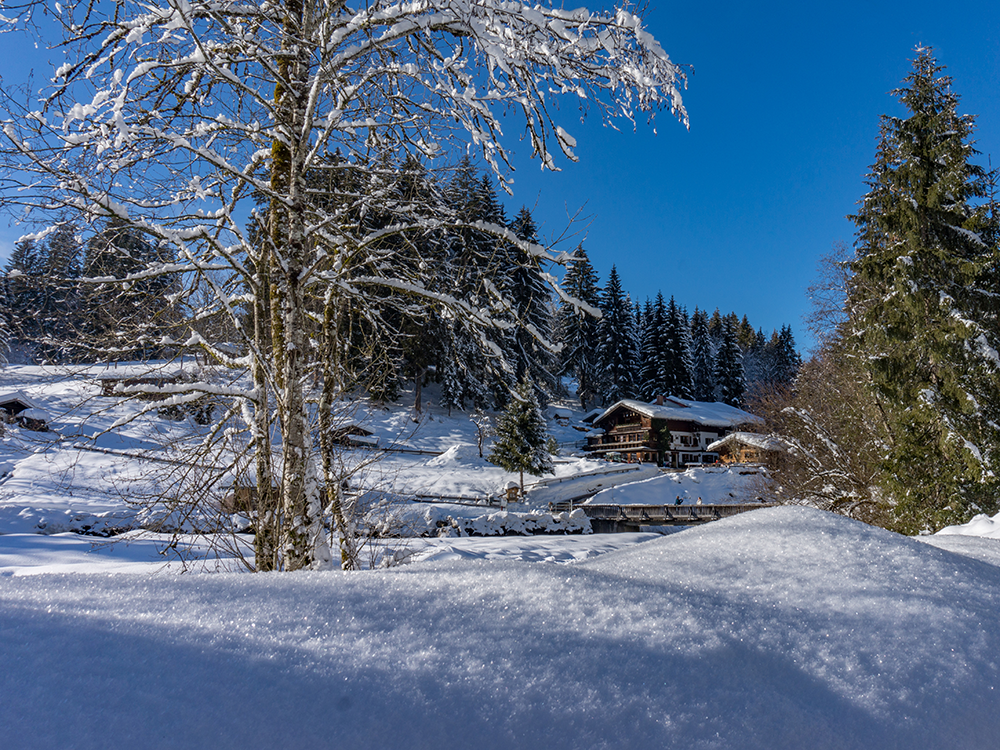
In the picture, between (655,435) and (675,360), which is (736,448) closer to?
Result: (655,435)

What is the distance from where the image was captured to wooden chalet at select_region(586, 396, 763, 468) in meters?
42.9

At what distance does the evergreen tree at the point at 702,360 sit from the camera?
60875 millimetres

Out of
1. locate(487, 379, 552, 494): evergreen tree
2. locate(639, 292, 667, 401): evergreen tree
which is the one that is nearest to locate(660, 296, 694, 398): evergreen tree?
locate(639, 292, 667, 401): evergreen tree

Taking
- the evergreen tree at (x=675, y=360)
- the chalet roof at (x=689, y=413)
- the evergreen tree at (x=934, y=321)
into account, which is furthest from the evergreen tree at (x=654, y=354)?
the evergreen tree at (x=934, y=321)

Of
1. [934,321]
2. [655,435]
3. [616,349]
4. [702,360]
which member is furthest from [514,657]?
[702,360]

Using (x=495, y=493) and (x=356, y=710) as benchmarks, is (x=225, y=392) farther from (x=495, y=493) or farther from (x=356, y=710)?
(x=495, y=493)

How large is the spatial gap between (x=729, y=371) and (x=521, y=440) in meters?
37.9

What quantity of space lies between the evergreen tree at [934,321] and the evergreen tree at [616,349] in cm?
3782

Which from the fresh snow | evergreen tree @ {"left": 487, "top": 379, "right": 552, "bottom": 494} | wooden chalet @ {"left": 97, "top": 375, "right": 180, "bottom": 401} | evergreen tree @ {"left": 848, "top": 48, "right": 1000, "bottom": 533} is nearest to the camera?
wooden chalet @ {"left": 97, "top": 375, "right": 180, "bottom": 401}

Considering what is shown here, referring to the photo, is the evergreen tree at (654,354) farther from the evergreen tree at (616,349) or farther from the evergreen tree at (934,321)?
the evergreen tree at (934,321)

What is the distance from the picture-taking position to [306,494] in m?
3.55

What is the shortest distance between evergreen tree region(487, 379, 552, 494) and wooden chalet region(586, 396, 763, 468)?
11365 millimetres

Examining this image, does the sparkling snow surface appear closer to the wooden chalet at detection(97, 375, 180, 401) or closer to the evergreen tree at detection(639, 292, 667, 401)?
the wooden chalet at detection(97, 375, 180, 401)

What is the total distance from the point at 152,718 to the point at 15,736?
0.51ft
